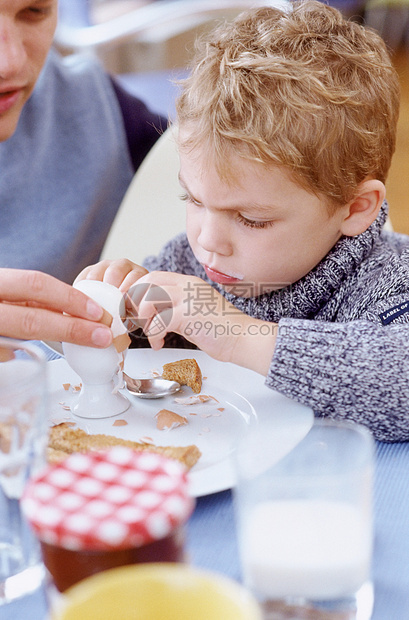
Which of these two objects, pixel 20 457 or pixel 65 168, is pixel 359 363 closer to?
pixel 20 457

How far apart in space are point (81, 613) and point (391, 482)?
1.30ft

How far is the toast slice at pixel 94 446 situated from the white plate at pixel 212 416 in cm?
2

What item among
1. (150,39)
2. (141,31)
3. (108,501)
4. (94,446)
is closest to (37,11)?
(94,446)

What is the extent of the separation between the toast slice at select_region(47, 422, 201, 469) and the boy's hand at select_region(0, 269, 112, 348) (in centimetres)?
11

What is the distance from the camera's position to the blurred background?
2773 mm

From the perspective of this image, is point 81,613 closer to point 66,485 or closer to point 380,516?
point 66,485

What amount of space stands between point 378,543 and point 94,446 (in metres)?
0.29

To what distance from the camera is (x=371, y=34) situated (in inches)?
40.8

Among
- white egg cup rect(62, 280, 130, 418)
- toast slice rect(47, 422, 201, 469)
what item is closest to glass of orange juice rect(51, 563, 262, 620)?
toast slice rect(47, 422, 201, 469)

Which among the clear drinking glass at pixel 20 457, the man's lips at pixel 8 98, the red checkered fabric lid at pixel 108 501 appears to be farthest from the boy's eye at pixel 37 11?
the red checkered fabric lid at pixel 108 501

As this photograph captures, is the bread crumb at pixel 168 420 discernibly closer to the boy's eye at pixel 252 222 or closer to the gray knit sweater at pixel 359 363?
the gray knit sweater at pixel 359 363

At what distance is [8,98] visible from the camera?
120cm

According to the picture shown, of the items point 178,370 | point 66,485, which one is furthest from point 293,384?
point 66,485

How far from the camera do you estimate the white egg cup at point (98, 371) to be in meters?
0.79
